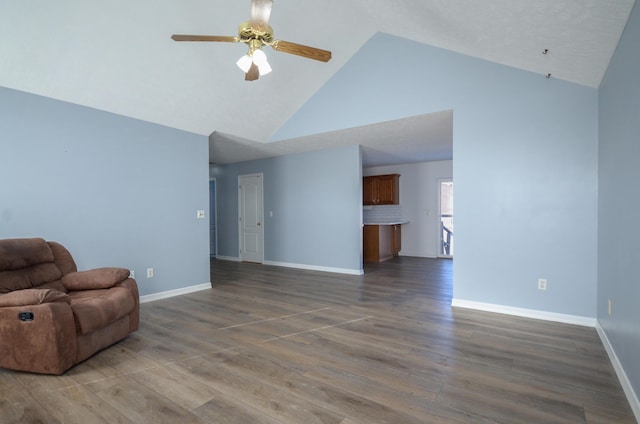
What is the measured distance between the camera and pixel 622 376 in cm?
202

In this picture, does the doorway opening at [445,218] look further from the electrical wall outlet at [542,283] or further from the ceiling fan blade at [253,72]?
the ceiling fan blade at [253,72]

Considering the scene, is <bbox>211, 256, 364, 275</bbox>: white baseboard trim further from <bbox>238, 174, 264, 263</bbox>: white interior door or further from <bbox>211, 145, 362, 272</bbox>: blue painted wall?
<bbox>238, 174, 264, 263</bbox>: white interior door

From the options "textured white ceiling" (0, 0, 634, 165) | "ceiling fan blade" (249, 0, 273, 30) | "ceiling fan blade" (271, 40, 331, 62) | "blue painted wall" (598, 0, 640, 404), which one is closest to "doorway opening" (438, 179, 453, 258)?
"textured white ceiling" (0, 0, 634, 165)

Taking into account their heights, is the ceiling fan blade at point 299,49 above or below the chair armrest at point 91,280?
above

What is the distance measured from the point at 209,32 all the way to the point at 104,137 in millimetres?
1782

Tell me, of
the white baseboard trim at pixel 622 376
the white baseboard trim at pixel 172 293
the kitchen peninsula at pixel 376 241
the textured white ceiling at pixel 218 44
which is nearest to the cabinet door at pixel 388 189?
the kitchen peninsula at pixel 376 241

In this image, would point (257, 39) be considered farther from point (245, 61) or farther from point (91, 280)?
point (91, 280)

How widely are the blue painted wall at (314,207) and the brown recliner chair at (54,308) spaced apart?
3.62 meters

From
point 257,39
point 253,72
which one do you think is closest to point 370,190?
point 253,72

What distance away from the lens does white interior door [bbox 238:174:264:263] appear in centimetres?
694

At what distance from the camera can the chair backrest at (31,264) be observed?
249cm

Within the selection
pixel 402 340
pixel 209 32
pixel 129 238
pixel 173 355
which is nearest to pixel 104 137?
pixel 129 238

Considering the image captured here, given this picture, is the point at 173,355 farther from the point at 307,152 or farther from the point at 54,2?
the point at 307,152

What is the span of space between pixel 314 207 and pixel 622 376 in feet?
15.7
